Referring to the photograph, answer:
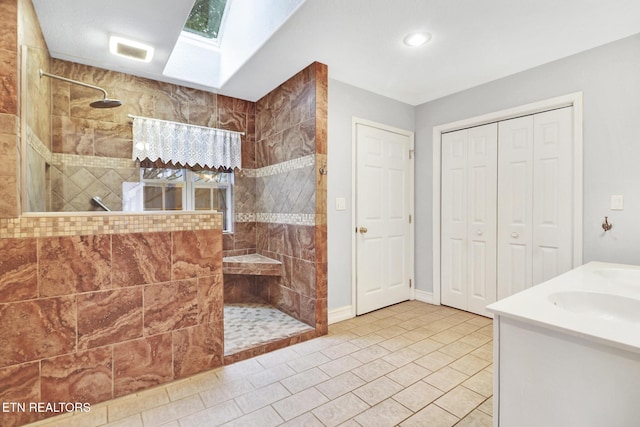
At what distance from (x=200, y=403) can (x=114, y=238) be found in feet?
3.50

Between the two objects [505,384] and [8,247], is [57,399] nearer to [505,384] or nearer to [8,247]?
[8,247]

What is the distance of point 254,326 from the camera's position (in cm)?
267

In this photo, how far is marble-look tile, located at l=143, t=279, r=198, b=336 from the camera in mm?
1819

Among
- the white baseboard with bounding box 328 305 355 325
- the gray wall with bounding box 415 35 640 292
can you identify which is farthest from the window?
the gray wall with bounding box 415 35 640 292

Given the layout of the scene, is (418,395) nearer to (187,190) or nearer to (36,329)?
(36,329)

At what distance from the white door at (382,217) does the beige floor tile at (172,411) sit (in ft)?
5.62

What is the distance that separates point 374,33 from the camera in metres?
2.14

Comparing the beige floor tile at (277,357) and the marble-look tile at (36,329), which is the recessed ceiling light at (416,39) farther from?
the marble-look tile at (36,329)

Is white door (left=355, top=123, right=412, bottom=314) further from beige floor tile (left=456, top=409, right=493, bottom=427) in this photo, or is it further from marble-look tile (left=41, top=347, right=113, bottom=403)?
marble-look tile (left=41, top=347, right=113, bottom=403)

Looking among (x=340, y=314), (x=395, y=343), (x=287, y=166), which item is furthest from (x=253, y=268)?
(x=395, y=343)

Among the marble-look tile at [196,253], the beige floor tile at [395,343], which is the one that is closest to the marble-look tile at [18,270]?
the marble-look tile at [196,253]

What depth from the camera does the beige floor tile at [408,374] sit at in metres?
1.89

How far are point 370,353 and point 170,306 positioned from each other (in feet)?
4.80

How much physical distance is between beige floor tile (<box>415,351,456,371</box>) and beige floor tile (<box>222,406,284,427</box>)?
42.6 inches
